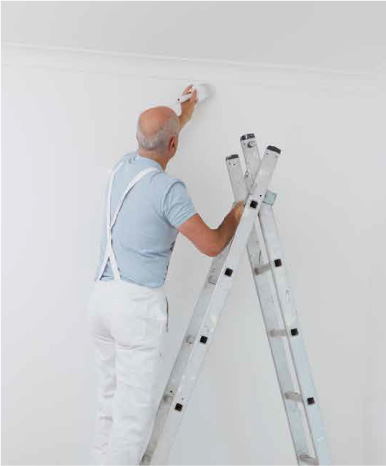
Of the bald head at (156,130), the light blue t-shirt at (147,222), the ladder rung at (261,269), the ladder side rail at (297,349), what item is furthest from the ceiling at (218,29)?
the ladder rung at (261,269)

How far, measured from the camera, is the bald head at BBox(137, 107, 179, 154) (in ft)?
8.71

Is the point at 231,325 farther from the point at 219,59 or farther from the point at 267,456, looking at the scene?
the point at 219,59

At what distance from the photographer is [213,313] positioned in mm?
2498

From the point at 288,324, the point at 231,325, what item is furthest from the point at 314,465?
the point at 231,325

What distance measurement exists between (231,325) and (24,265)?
1.04 m

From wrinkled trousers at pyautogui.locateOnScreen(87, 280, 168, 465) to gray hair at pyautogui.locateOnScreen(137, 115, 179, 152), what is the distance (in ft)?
1.90

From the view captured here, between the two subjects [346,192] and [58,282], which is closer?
[58,282]

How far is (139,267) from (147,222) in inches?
7.2

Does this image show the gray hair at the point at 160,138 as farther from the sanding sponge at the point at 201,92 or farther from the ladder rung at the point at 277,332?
the ladder rung at the point at 277,332

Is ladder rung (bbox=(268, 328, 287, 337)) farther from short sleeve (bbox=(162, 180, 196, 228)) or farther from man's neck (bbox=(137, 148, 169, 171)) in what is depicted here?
man's neck (bbox=(137, 148, 169, 171))

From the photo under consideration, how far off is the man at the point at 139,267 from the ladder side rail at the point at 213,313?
77 millimetres

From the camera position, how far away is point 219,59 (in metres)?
3.08

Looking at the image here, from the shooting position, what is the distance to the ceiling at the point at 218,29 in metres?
2.54

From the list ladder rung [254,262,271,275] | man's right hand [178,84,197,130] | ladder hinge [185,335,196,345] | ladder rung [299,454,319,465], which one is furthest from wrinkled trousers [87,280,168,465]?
man's right hand [178,84,197,130]
